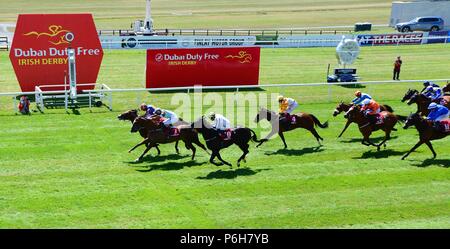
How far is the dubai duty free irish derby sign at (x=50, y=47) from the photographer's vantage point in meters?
24.8

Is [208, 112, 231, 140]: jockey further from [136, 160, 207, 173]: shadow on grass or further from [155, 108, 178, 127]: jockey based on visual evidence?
[155, 108, 178, 127]: jockey

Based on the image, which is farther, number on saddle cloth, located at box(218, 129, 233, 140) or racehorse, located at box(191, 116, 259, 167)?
number on saddle cloth, located at box(218, 129, 233, 140)

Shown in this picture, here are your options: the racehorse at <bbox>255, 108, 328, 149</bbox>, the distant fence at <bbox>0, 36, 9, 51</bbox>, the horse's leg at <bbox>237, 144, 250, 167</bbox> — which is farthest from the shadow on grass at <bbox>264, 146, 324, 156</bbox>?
the distant fence at <bbox>0, 36, 9, 51</bbox>

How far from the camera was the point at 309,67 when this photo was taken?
3562 centimetres

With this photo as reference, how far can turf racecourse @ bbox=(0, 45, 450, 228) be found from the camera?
39.5ft

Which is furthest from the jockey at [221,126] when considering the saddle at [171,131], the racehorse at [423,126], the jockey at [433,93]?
the jockey at [433,93]

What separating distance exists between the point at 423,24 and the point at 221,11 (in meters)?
33.9

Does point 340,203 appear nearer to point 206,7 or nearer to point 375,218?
point 375,218

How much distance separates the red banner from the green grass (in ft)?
113

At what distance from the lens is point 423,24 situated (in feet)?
186

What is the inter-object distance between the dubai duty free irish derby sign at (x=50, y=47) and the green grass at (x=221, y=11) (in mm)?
35378

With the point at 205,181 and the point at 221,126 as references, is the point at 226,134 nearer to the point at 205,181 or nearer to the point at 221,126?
the point at 221,126

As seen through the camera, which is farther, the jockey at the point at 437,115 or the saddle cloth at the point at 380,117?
the saddle cloth at the point at 380,117

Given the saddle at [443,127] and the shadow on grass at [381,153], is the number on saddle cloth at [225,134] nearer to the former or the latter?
the shadow on grass at [381,153]
